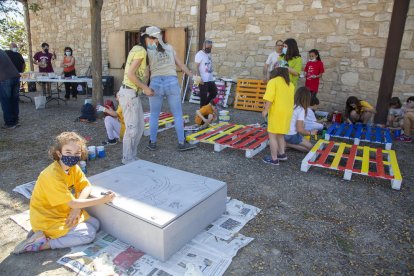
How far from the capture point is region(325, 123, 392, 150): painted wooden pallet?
15.0 feet

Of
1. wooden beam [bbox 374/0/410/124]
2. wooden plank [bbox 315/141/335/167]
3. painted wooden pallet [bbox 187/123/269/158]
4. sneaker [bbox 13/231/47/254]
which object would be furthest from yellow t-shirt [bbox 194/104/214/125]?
wooden beam [bbox 374/0/410/124]

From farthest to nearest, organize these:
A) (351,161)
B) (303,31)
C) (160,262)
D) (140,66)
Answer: (303,31), (351,161), (140,66), (160,262)

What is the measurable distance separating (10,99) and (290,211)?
5.01m

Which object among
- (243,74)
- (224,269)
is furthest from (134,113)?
(243,74)

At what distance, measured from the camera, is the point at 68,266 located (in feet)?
6.23

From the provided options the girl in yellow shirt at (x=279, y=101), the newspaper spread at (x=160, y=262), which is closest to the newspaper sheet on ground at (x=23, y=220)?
the newspaper spread at (x=160, y=262)

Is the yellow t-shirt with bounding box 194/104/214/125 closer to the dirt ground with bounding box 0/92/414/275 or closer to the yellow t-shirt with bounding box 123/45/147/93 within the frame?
the dirt ground with bounding box 0/92/414/275

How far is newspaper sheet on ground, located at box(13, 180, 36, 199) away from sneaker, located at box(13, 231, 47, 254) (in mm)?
920

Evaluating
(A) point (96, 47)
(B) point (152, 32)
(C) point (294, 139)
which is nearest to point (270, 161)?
(C) point (294, 139)

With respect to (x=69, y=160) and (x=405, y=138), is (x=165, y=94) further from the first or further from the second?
(x=405, y=138)

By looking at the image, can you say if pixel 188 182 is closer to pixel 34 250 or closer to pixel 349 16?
pixel 34 250

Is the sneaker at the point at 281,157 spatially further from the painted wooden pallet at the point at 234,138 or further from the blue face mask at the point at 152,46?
the blue face mask at the point at 152,46

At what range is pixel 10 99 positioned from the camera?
5.12 meters

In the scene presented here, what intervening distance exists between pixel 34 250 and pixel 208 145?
2.86 meters
